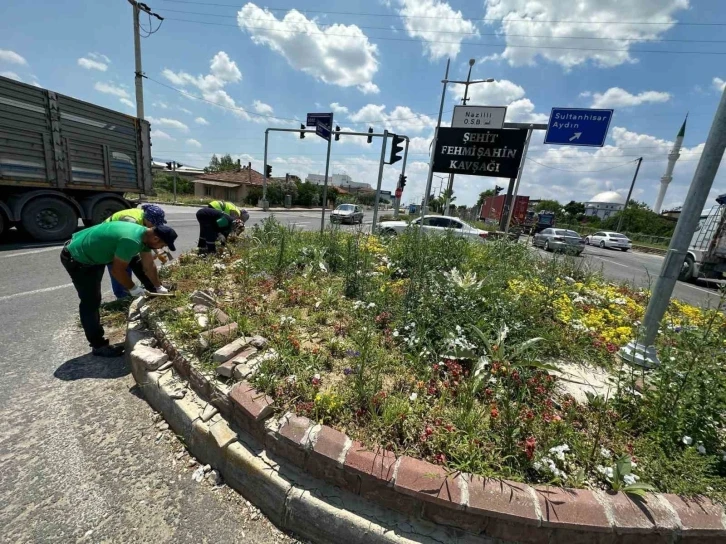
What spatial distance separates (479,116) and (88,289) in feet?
26.5

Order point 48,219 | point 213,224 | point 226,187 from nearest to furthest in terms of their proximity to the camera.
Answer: point 213,224 < point 48,219 < point 226,187

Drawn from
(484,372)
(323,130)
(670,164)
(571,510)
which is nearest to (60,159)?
(323,130)

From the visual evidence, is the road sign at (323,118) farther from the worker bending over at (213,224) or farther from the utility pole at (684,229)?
the utility pole at (684,229)

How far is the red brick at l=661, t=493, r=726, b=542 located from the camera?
55.8 inches

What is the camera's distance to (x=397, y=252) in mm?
5199

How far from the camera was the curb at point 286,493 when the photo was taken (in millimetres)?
1499

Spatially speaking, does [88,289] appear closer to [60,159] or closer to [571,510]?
[571,510]

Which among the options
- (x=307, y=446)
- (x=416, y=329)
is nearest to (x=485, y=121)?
(x=416, y=329)

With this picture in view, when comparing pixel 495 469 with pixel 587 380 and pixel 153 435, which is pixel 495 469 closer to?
pixel 587 380

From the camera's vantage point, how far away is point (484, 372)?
232 centimetres

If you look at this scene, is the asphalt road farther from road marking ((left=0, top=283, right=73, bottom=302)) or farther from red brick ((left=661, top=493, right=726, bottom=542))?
red brick ((left=661, top=493, right=726, bottom=542))

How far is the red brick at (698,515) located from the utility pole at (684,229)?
1085 millimetres

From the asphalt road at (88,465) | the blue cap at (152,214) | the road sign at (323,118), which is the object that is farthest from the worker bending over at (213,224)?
the road sign at (323,118)

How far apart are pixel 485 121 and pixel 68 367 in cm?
855
